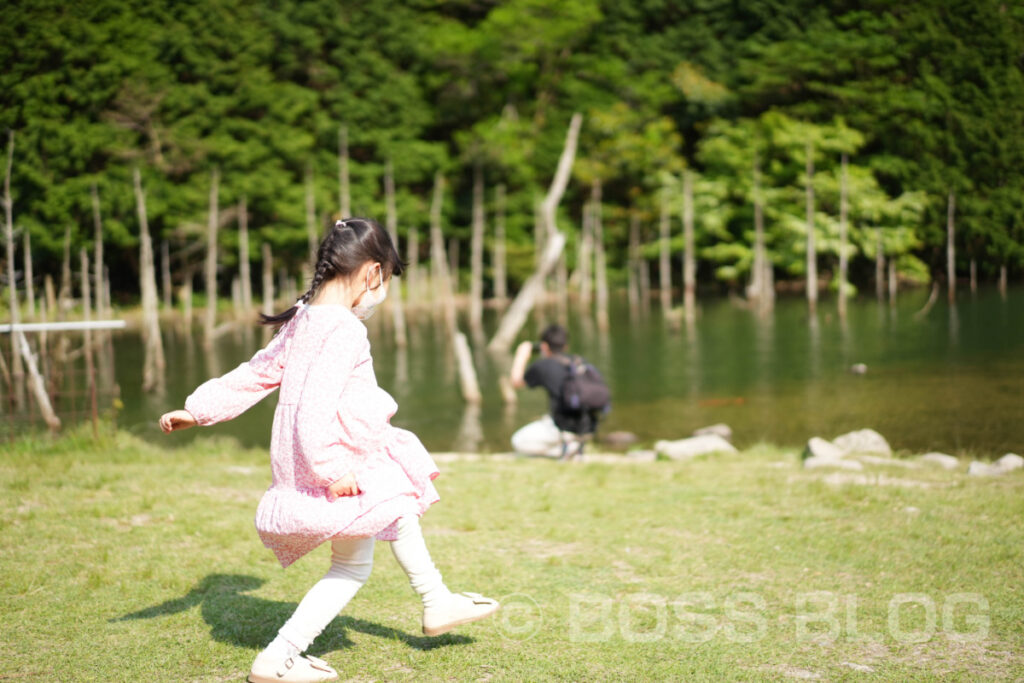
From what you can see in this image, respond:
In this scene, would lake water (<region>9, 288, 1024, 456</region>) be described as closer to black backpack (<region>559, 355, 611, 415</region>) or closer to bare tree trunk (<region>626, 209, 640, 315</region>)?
black backpack (<region>559, 355, 611, 415</region>)

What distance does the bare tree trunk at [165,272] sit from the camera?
32.9 meters

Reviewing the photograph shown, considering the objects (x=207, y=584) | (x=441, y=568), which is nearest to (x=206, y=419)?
(x=207, y=584)

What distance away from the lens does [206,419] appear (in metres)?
3.33

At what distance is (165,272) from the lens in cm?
3328

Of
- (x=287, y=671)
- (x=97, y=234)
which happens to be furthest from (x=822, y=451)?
(x=97, y=234)

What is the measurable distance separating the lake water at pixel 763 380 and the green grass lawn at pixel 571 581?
6.66m

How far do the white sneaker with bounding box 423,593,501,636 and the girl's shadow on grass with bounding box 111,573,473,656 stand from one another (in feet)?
1.22

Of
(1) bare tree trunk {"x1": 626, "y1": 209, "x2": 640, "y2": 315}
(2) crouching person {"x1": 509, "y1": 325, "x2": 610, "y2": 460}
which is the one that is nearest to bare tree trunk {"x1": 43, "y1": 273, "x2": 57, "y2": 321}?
(2) crouching person {"x1": 509, "y1": 325, "x2": 610, "y2": 460}

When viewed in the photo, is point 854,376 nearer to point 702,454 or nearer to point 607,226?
point 702,454

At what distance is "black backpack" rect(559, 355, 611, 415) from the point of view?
9055 mm

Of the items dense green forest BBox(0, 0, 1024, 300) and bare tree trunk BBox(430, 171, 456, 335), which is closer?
dense green forest BBox(0, 0, 1024, 300)

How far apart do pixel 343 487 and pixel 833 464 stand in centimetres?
655

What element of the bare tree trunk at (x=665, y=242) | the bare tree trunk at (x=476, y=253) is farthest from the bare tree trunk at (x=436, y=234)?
the bare tree trunk at (x=665, y=242)

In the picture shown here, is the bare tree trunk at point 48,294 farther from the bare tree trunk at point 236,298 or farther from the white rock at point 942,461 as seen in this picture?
the white rock at point 942,461
